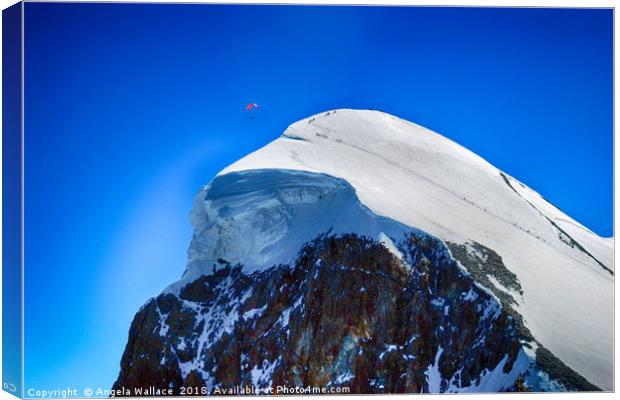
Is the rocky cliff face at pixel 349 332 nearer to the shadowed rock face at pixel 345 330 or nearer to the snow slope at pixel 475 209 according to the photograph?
the shadowed rock face at pixel 345 330

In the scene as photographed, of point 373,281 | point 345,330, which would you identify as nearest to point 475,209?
point 373,281

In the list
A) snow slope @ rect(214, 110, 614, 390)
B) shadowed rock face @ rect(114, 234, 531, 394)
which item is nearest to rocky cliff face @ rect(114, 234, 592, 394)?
shadowed rock face @ rect(114, 234, 531, 394)

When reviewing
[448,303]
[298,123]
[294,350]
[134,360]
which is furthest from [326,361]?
[298,123]

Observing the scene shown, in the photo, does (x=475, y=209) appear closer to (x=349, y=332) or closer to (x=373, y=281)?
(x=373, y=281)

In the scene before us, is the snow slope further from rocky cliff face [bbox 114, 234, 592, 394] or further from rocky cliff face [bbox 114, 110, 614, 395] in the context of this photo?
rocky cliff face [bbox 114, 234, 592, 394]

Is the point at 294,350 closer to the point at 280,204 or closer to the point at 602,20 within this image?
the point at 280,204
